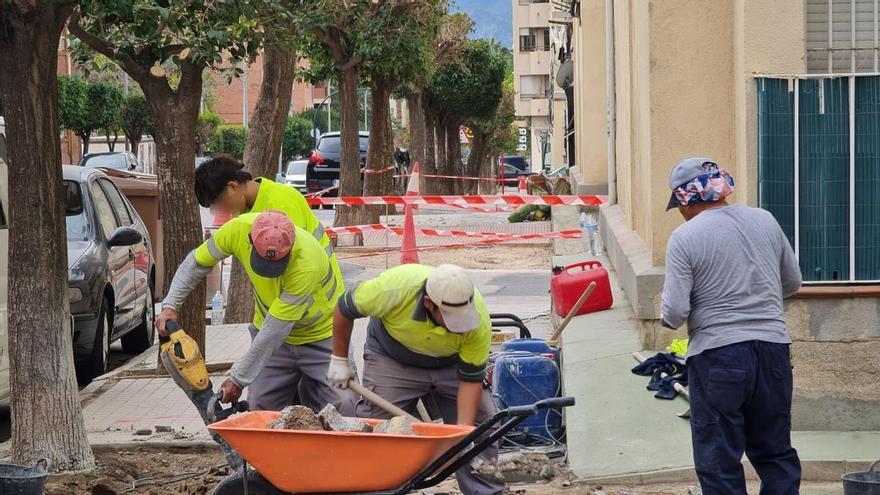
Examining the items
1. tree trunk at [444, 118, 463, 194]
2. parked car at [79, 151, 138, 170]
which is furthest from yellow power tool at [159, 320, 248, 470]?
tree trunk at [444, 118, 463, 194]

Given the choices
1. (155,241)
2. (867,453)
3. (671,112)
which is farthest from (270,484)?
(155,241)

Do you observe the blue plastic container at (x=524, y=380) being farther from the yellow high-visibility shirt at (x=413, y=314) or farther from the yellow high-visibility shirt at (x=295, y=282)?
the yellow high-visibility shirt at (x=413, y=314)

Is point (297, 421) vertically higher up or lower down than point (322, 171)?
lower down

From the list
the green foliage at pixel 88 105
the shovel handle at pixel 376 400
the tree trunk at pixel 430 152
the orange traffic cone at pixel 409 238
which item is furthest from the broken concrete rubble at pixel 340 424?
the green foliage at pixel 88 105

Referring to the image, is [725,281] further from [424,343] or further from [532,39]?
[532,39]

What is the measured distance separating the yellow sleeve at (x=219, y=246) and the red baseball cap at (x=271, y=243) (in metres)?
0.24

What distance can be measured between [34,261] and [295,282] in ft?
6.63

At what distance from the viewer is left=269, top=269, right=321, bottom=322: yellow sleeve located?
6.35m

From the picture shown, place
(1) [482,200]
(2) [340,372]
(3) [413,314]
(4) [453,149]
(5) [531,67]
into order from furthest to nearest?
(5) [531,67] < (4) [453,149] < (1) [482,200] < (2) [340,372] < (3) [413,314]

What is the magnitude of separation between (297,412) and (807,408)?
3.22m

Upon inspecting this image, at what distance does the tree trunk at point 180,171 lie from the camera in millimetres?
10531

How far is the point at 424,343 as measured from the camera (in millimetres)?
6059

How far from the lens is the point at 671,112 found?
28.5 ft

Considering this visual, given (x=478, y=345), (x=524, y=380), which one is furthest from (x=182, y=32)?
(x=478, y=345)
